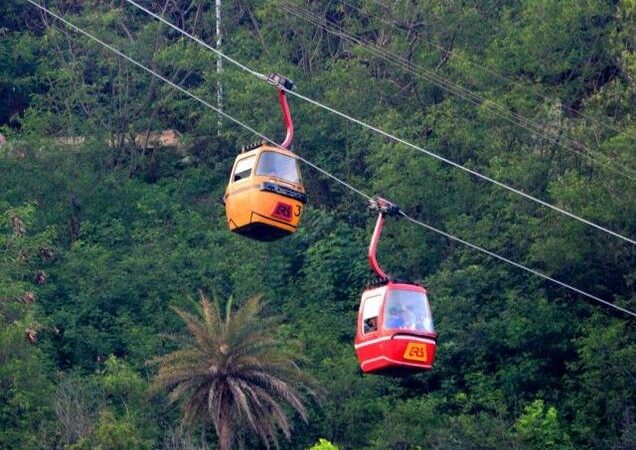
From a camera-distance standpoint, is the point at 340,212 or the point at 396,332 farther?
the point at 340,212

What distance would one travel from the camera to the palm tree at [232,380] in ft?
127

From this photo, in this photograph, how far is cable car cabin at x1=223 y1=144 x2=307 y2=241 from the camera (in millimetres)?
28359

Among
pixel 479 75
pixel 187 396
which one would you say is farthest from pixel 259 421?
pixel 479 75

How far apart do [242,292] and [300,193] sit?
18596 mm

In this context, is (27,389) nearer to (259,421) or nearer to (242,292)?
(259,421)

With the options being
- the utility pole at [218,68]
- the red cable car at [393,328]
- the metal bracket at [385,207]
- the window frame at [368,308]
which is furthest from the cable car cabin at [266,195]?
the utility pole at [218,68]

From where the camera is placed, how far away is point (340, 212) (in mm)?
52656

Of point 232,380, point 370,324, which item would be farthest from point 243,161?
point 232,380

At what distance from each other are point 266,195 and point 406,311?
3.26 m

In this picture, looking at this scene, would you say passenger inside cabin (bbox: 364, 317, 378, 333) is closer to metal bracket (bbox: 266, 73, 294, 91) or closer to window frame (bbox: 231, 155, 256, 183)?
window frame (bbox: 231, 155, 256, 183)

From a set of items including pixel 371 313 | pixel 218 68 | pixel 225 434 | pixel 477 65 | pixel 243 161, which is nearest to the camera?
pixel 243 161

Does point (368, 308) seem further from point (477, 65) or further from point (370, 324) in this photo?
point (477, 65)

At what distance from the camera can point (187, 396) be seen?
129 feet

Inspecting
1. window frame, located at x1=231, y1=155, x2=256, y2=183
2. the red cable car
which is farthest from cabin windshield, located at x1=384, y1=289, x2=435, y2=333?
window frame, located at x1=231, y1=155, x2=256, y2=183
